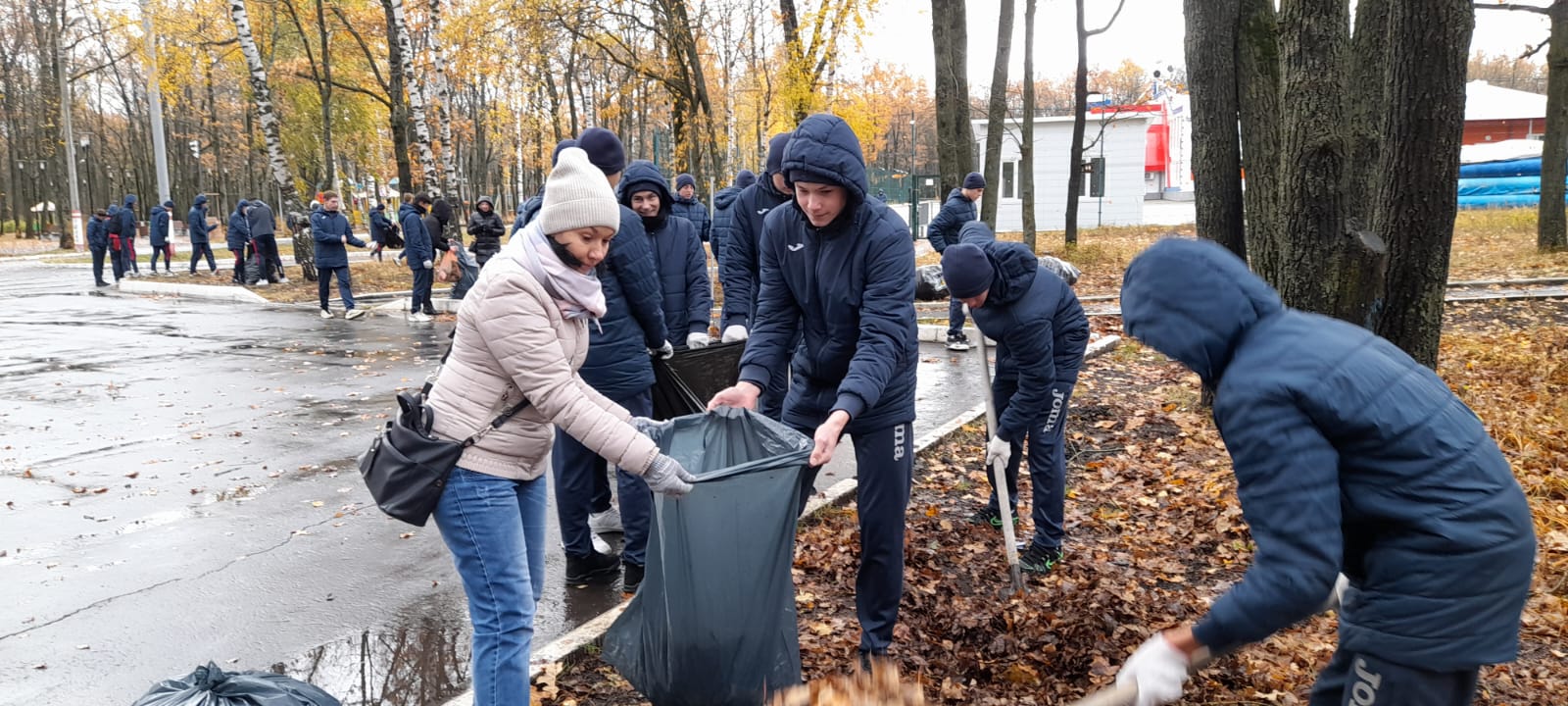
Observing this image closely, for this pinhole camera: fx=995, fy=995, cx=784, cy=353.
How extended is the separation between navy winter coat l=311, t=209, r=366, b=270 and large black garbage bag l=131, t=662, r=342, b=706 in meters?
12.5

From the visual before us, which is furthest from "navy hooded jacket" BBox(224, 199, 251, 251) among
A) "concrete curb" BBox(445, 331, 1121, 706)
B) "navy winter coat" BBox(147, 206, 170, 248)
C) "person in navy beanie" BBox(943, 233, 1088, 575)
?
"person in navy beanie" BBox(943, 233, 1088, 575)

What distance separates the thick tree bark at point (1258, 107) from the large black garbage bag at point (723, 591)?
5241 millimetres

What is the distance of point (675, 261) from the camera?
565 cm

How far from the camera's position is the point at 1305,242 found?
19.0 feet

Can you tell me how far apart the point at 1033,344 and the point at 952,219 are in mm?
6548

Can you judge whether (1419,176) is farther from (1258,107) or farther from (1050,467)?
(1050,467)

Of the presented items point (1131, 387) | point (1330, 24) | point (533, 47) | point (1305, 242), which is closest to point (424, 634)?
point (1305, 242)

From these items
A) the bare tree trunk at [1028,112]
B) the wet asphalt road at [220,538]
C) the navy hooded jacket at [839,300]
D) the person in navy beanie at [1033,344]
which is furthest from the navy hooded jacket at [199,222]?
the navy hooded jacket at [839,300]

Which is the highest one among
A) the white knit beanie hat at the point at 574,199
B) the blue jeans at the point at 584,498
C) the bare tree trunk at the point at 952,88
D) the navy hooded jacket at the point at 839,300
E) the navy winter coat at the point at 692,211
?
the bare tree trunk at the point at 952,88

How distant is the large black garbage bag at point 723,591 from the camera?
2.93 metres

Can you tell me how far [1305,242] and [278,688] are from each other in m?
5.60

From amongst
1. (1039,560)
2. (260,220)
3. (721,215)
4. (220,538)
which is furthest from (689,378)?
(260,220)

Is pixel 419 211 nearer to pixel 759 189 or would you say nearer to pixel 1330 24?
pixel 759 189

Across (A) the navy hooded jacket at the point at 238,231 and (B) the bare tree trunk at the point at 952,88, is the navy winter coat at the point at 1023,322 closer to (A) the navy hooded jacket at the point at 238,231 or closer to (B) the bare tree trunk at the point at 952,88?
(B) the bare tree trunk at the point at 952,88
